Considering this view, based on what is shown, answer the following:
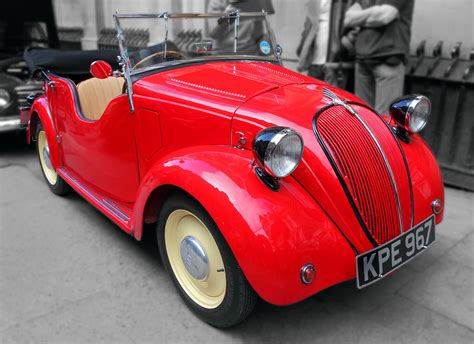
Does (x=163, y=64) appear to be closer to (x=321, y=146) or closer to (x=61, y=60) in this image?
(x=321, y=146)

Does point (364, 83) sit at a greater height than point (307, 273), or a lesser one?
greater

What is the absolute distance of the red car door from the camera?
114 inches

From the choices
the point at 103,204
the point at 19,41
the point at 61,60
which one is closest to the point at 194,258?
the point at 103,204

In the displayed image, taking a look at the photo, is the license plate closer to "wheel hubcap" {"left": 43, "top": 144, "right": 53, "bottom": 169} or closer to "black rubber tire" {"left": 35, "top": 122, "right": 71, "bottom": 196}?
"black rubber tire" {"left": 35, "top": 122, "right": 71, "bottom": 196}

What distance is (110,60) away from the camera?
456 centimetres

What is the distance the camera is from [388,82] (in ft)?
14.6

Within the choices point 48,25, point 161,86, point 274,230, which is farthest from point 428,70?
point 48,25

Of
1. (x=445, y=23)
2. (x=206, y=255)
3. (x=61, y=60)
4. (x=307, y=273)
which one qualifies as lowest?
(x=206, y=255)

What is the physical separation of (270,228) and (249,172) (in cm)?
32

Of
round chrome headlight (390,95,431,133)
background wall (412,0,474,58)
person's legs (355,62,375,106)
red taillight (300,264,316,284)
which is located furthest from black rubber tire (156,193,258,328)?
background wall (412,0,474,58)

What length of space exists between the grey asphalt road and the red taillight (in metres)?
0.50

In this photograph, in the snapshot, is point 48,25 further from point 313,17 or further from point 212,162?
point 212,162

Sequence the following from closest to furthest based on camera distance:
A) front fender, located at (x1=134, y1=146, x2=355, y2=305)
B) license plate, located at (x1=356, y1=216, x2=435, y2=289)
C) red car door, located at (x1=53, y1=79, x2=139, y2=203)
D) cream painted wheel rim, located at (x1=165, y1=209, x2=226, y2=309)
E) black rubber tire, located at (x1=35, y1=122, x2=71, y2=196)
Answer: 1. front fender, located at (x1=134, y1=146, x2=355, y2=305)
2. license plate, located at (x1=356, y1=216, x2=435, y2=289)
3. cream painted wheel rim, located at (x1=165, y1=209, x2=226, y2=309)
4. red car door, located at (x1=53, y1=79, x2=139, y2=203)
5. black rubber tire, located at (x1=35, y1=122, x2=71, y2=196)

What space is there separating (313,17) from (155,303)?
400 centimetres
